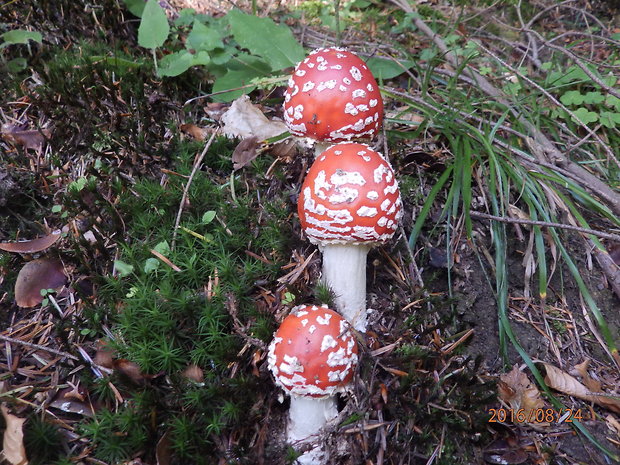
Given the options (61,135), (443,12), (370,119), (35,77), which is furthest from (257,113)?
(443,12)

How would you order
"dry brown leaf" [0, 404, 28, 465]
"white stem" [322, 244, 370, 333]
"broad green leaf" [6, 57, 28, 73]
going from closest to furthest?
1. "dry brown leaf" [0, 404, 28, 465]
2. "white stem" [322, 244, 370, 333]
3. "broad green leaf" [6, 57, 28, 73]

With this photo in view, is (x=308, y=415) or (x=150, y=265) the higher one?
(x=150, y=265)

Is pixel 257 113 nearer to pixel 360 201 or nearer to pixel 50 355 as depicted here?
pixel 360 201

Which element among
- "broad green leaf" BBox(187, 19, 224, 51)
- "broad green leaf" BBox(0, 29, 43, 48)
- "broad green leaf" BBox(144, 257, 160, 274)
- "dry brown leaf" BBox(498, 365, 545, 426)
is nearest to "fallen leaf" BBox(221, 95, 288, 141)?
"broad green leaf" BBox(187, 19, 224, 51)

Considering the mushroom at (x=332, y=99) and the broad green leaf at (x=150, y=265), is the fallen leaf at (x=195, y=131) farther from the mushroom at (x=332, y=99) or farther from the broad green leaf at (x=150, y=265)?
the broad green leaf at (x=150, y=265)

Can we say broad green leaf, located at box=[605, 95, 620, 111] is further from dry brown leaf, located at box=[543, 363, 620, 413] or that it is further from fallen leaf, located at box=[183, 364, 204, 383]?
fallen leaf, located at box=[183, 364, 204, 383]

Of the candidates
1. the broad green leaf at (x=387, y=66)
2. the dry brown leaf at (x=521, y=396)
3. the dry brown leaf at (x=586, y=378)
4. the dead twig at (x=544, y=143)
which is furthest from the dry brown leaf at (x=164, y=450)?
the broad green leaf at (x=387, y=66)
